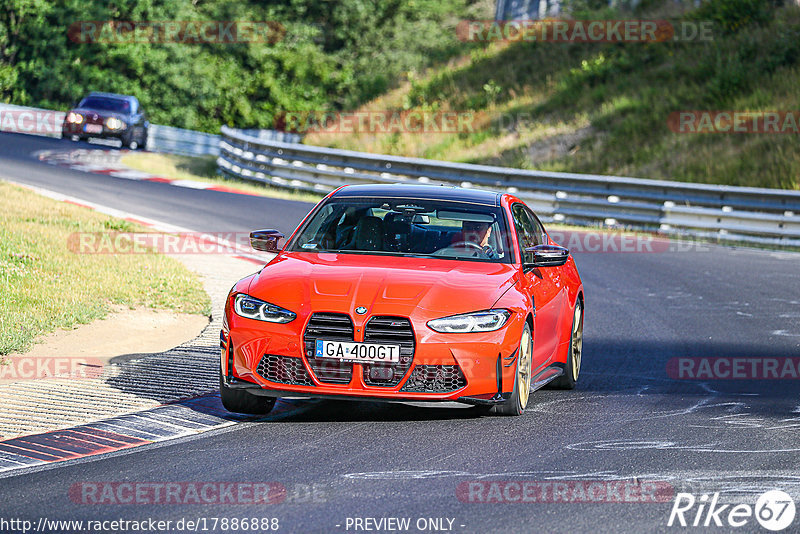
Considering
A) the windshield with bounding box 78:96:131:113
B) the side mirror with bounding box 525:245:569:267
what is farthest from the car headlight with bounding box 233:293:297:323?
the windshield with bounding box 78:96:131:113

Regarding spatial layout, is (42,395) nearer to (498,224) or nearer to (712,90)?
(498,224)

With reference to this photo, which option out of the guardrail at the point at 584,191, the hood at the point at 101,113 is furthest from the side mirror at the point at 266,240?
the hood at the point at 101,113

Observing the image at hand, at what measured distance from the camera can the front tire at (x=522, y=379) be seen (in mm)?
7898

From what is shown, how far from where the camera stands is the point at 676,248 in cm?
2100

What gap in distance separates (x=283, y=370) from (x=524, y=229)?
110 inches

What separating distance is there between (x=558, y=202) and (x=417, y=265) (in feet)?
56.3

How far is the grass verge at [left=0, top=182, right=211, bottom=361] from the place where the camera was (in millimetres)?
11398

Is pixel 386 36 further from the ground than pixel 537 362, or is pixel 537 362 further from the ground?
pixel 386 36

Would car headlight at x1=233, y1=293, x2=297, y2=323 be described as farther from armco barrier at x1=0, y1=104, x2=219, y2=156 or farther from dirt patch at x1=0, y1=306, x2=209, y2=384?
armco barrier at x1=0, y1=104, x2=219, y2=156

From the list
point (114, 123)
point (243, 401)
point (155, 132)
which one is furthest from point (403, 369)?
point (155, 132)

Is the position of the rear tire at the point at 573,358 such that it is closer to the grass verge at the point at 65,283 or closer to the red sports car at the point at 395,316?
the red sports car at the point at 395,316

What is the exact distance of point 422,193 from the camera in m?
9.14

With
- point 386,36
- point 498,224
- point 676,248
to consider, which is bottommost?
point 676,248

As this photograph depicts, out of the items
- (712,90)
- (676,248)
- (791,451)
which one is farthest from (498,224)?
(712,90)
